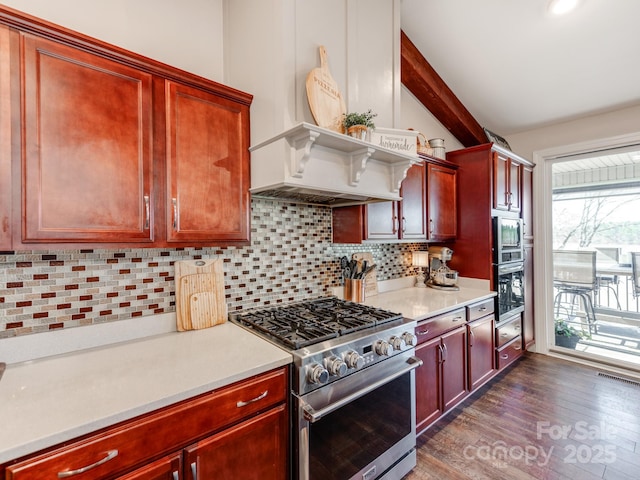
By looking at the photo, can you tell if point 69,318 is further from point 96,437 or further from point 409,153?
point 409,153

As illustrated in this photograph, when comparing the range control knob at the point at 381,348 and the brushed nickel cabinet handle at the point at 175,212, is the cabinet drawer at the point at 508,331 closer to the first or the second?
the range control knob at the point at 381,348

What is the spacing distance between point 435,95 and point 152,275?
2.95 metres

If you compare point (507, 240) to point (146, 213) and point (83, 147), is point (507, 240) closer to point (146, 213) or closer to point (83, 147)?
point (146, 213)

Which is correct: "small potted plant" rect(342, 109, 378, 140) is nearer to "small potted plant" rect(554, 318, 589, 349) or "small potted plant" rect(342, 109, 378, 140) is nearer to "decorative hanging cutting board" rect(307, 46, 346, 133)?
"decorative hanging cutting board" rect(307, 46, 346, 133)

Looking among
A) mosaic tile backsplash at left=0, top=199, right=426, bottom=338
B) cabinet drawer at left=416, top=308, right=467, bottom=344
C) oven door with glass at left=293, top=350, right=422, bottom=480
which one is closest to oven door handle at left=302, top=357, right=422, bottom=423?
oven door with glass at left=293, top=350, right=422, bottom=480

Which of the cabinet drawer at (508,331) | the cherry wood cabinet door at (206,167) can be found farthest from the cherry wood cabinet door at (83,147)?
the cabinet drawer at (508,331)

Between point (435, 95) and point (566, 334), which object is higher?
point (435, 95)

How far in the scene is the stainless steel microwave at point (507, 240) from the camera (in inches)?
113

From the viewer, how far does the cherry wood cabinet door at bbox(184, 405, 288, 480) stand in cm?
112

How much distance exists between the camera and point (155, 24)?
1685mm

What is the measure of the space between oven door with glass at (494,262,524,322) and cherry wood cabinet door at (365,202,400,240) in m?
1.20

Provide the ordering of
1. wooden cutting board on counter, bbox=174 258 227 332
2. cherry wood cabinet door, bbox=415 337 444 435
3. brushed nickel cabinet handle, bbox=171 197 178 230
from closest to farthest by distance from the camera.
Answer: brushed nickel cabinet handle, bbox=171 197 178 230 < wooden cutting board on counter, bbox=174 258 227 332 < cherry wood cabinet door, bbox=415 337 444 435

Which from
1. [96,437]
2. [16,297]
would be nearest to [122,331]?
[16,297]

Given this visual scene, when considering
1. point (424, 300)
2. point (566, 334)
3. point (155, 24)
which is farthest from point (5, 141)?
point (566, 334)
